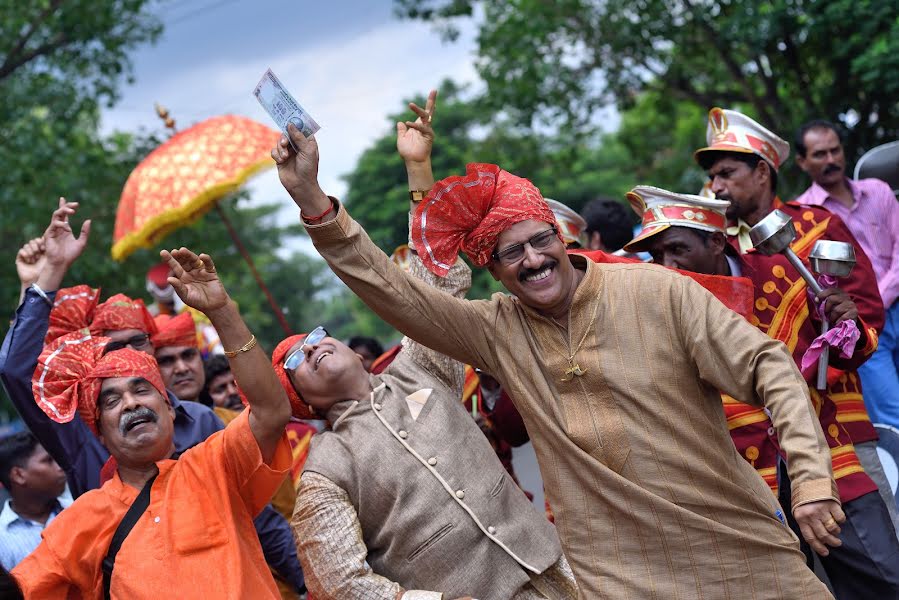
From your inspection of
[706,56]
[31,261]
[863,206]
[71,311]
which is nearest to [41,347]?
[31,261]

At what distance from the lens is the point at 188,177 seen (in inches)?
289

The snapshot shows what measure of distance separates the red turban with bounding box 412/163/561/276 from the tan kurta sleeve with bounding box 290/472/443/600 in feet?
3.18

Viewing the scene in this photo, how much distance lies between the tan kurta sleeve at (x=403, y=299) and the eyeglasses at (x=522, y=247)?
22 cm

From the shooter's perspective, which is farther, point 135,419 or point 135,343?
point 135,343

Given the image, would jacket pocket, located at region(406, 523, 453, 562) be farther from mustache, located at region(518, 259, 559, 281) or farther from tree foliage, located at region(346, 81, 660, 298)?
tree foliage, located at region(346, 81, 660, 298)

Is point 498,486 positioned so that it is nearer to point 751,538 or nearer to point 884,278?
point 751,538

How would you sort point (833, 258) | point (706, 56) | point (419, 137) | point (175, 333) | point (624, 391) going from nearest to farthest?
point (624, 391) → point (833, 258) → point (419, 137) → point (175, 333) → point (706, 56)

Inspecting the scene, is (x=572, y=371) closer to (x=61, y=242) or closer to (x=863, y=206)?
(x=61, y=242)

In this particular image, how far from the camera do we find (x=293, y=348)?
4.62 m

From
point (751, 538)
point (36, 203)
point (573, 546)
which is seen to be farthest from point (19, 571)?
point (36, 203)

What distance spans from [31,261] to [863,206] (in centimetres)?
450

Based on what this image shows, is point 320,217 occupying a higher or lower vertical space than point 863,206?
higher

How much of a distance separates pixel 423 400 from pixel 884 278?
3025mm

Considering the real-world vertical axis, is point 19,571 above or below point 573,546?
above
